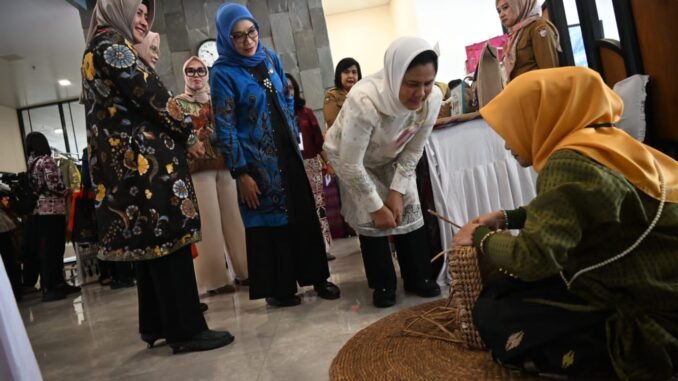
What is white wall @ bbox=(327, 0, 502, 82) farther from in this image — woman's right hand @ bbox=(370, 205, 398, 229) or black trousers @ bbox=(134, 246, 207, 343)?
black trousers @ bbox=(134, 246, 207, 343)

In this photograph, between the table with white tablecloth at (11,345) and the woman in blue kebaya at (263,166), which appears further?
the woman in blue kebaya at (263,166)

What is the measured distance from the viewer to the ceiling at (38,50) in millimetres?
5809

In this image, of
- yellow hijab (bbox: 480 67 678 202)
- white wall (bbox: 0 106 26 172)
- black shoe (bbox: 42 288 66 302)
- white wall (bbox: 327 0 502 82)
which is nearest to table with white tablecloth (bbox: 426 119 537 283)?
yellow hijab (bbox: 480 67 678 202)

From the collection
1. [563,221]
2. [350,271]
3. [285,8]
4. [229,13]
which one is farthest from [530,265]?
[285,8]

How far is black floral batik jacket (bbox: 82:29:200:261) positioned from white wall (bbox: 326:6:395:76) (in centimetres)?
718

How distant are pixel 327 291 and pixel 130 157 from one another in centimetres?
105

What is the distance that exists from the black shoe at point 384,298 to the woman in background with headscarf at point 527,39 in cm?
137

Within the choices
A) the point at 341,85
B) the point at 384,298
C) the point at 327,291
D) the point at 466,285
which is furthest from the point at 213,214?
the point at 466,285

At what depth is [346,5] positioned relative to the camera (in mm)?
8297

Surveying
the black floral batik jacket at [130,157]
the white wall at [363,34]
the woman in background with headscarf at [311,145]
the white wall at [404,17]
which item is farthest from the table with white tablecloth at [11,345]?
the white wall at [363,34]

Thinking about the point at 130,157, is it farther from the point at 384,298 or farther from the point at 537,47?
the point at 537,47

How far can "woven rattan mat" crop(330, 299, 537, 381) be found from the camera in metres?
1.28

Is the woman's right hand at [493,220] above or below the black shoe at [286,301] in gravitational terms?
above

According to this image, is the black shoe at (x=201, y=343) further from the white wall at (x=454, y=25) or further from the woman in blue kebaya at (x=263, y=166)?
the white wall at (x=454, y=25)
